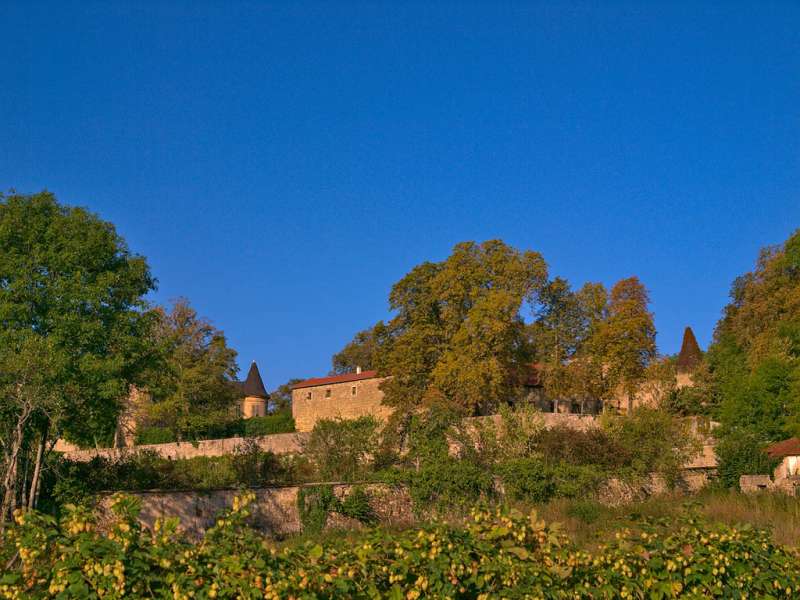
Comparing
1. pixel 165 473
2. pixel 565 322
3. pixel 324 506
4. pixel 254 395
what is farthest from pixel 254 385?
pixel 324 506

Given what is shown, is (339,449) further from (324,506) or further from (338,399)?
(338,399)

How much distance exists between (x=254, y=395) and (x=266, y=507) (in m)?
48.2

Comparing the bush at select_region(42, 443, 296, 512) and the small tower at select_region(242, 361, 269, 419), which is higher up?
the small tower at select_region(242, 361, 269, 419)

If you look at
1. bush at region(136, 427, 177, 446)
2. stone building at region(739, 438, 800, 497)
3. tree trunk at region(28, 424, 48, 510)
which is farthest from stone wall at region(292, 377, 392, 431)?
tree trunk at region(28, 424, 48, 510)

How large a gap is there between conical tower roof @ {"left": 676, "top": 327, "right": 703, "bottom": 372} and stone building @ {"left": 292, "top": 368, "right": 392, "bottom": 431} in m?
19.9

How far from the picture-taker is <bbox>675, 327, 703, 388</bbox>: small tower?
51.9 metres

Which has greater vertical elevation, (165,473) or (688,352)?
(688,352)

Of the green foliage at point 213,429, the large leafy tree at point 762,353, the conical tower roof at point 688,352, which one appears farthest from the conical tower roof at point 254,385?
the large leafy tree at point 762,353

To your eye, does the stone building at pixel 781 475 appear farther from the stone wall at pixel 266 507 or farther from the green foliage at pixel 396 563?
the green foliage at pixel 396 563

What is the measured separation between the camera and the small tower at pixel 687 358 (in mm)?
51875

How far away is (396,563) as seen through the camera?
6043 millimetres

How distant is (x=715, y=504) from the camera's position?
74.4ft

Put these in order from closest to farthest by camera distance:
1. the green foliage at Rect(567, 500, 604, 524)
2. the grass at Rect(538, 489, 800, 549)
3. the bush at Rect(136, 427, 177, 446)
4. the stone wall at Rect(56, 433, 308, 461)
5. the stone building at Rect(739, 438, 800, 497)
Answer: the grass at Rect(538, 489, 800, 549)
the green foliage at Rect(567, 500, 604, 524)
the stone building at Rect(739, 438, 800, 497)
the stone wall at Rect(56, 433, 308, 461)
the bush at Rect(136, 427, 177, 446)

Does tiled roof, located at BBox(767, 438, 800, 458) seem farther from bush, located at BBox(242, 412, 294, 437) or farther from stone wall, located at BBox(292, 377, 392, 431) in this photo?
bush, located at BBox(242, 412, 294, 437)
